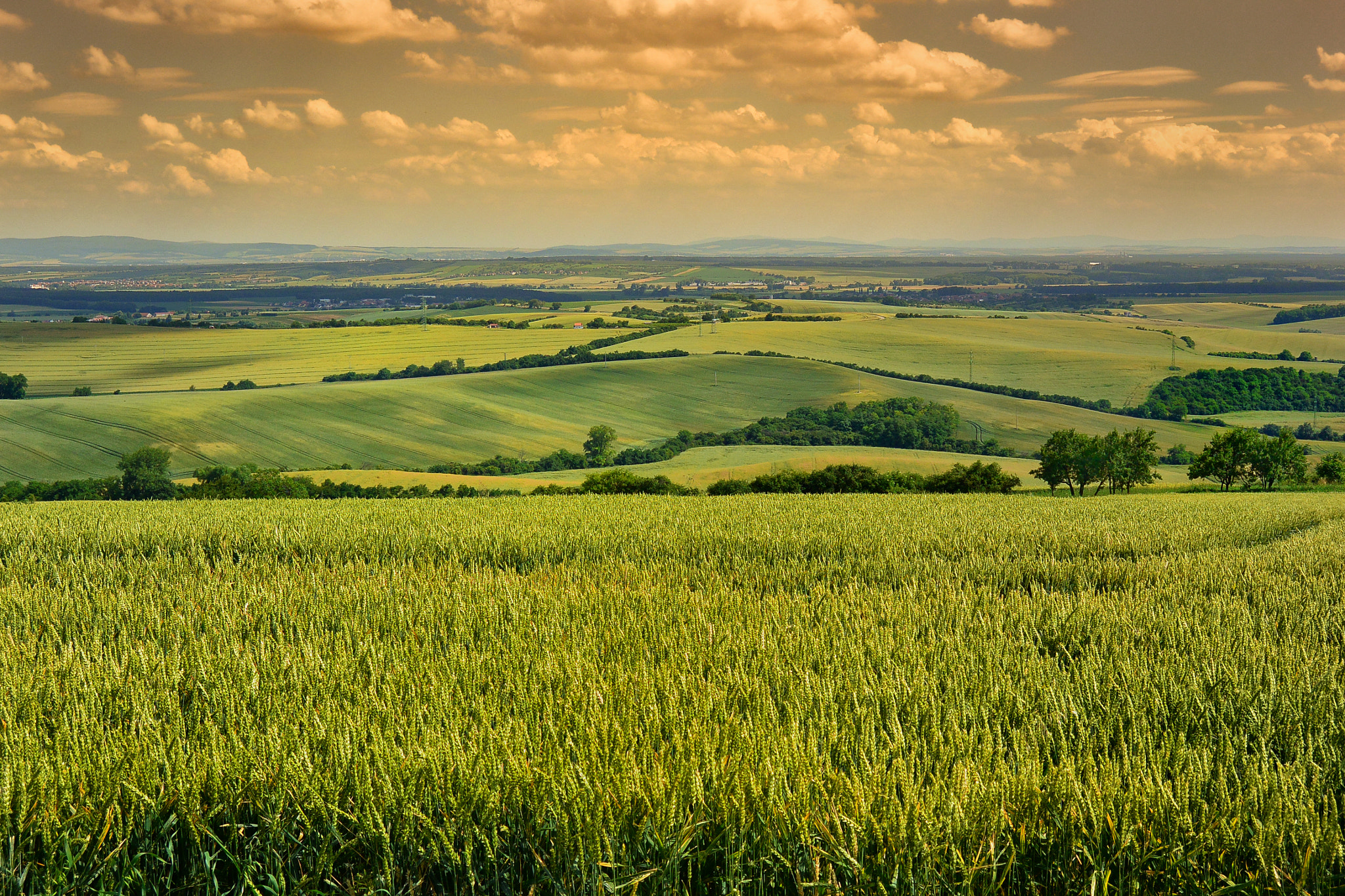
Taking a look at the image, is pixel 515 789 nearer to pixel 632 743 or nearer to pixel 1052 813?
pixel 632 743

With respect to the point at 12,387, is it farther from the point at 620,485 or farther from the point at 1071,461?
the point at 1071,461

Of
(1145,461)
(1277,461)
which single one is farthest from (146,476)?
(1277,461)

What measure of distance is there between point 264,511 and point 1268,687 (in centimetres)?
1705

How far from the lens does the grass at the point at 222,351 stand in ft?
363

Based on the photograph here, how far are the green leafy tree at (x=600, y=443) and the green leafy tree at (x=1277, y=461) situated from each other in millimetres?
57200

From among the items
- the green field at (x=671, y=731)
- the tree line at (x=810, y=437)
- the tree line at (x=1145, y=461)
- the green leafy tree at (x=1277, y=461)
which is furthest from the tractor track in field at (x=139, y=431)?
the green leafy tree at (x=1277, y=461)

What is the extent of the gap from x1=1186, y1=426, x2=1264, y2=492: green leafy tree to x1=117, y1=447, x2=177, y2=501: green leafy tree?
73226mm

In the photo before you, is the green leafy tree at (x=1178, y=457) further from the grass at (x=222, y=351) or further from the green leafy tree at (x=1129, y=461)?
the grass at (x=222, y=351)

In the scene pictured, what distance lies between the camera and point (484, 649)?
6.93m

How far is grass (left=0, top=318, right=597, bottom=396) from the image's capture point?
11050 centimetres

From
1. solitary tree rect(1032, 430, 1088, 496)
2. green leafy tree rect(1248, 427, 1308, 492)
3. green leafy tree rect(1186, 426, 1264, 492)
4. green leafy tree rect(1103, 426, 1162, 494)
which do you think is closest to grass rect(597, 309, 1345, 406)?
green leafy tree rect(1248, 427, 1308, 492)

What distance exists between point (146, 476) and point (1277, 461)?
80.6 metres

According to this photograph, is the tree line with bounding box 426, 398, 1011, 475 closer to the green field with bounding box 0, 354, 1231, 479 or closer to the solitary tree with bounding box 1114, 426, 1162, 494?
the green field with bounding box 0, 354, 1231, 479

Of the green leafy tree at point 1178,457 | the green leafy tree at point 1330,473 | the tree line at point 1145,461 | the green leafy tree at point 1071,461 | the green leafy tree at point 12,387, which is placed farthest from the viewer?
the green leafy tree at point 12,387
